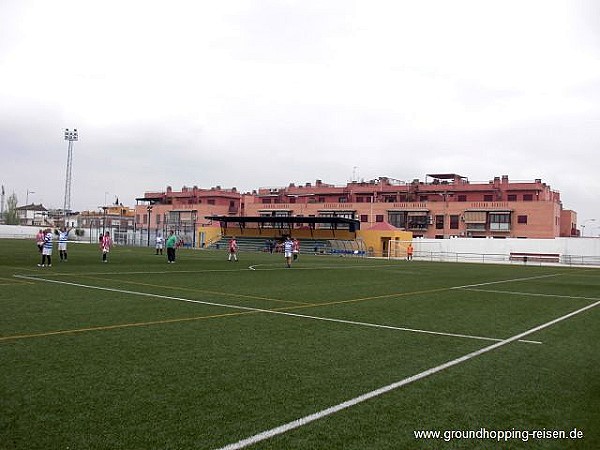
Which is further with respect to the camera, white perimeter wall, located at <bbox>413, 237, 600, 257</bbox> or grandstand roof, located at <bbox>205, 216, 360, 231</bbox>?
grandstand roof, located at <bbox>205, 216, 360, 231</bbox>

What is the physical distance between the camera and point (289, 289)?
1822 cm

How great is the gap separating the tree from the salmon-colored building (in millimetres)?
31681

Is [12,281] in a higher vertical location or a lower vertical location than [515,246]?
lower

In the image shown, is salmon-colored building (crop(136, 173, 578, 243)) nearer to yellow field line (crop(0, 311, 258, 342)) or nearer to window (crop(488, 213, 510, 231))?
window (crop(488, 213, 510, 231))

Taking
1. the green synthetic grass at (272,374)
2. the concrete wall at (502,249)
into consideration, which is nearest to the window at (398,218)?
the concrete wall at (502,249)

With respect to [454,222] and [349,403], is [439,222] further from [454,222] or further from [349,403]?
[349,403]

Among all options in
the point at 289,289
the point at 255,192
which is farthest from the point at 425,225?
the point at 289,289

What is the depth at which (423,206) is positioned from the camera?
8812 centimetres

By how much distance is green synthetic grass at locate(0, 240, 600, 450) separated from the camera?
486cm

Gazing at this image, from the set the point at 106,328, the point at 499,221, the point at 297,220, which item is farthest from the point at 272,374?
the point at 499,221

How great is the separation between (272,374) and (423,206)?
3303 inches

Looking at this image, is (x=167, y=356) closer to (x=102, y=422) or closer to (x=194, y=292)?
(x=102, y=422)

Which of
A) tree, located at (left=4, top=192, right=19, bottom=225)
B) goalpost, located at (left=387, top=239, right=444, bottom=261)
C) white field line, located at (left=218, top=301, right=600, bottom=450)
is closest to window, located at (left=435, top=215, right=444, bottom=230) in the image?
goalpost, located at (left=387, top=239, right=444, bottom=261)

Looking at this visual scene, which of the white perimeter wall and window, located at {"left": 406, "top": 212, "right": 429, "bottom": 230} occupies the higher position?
window, located at {"left": 406, "top": 212, "right": 429, "bottom": 230}
